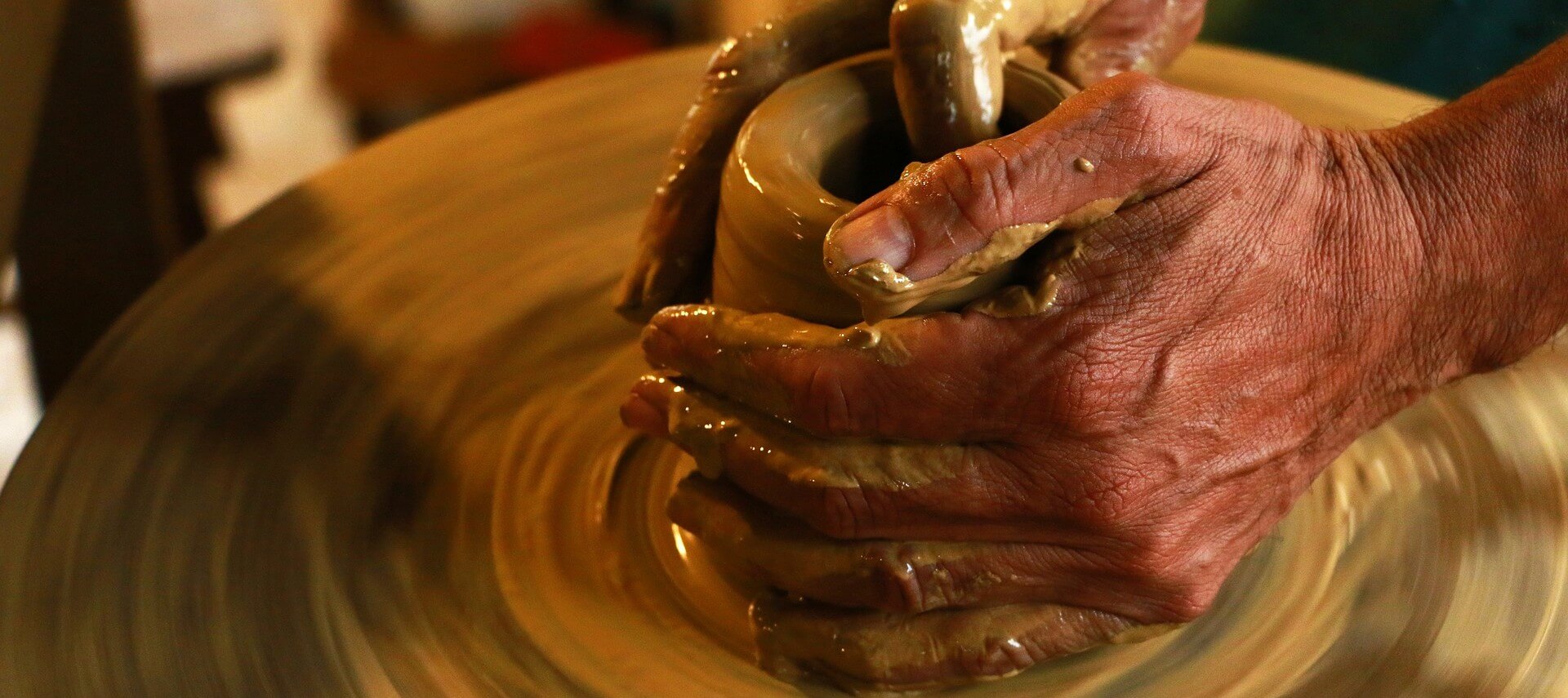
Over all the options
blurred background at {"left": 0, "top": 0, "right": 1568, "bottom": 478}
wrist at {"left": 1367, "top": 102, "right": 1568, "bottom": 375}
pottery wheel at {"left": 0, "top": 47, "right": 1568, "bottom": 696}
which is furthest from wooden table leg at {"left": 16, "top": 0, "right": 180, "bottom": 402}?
wrist at {"left": 1367, "top": 102, "right": 1568, "bottom": 375}

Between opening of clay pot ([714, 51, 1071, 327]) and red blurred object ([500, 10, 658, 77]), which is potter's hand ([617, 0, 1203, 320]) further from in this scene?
red blurred object ([500, 10, 658, 77])

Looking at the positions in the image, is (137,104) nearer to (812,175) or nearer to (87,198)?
(87,198)

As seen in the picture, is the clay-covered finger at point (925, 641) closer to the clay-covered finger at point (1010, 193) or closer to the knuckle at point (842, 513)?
the knuckle at point (842, 513)

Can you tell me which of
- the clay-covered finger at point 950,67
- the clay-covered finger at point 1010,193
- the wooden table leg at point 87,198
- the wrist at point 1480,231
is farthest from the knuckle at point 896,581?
the wooden table leg at point 87,198

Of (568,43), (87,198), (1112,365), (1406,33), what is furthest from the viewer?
(568,43)

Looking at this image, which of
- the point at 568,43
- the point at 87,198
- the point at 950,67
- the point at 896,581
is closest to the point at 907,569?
the point at 896,581

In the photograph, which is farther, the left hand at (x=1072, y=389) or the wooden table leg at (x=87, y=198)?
the wooden table leg at (x=87, y=198)

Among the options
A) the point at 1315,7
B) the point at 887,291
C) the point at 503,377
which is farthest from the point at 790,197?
the point at 1315,7

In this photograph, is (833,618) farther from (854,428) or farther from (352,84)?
(352,84)
